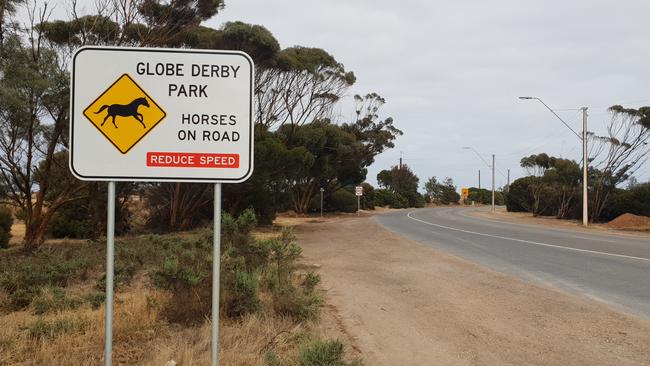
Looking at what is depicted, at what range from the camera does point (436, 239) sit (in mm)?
20484

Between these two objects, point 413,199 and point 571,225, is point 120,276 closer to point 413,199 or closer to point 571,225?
point 571,225

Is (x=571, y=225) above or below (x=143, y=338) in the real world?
below

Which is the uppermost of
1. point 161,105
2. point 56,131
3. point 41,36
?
point 41,36

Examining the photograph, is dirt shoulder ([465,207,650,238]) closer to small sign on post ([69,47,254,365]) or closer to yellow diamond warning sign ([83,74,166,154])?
small sign on post ([69,47,254,365])

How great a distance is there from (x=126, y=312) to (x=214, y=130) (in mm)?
3223

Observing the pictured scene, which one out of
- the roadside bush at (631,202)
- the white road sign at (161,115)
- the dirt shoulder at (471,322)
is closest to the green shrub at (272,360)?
the dirt shoulder at (471,322)

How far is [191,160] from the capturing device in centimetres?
369

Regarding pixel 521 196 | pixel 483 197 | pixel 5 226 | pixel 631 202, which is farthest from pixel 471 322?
pixel 483 197

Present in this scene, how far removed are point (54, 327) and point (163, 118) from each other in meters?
2.75

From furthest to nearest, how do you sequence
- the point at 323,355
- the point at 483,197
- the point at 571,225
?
the point at 483,197 → the point at 571,225 → the point at 323,355

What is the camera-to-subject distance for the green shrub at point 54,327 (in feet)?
16.4

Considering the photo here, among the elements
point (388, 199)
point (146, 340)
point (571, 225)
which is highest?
point (388, 199)

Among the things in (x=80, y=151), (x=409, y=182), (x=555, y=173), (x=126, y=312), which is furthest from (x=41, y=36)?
(x=409, y=182)

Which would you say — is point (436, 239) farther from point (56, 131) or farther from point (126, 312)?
point (126, 312)
